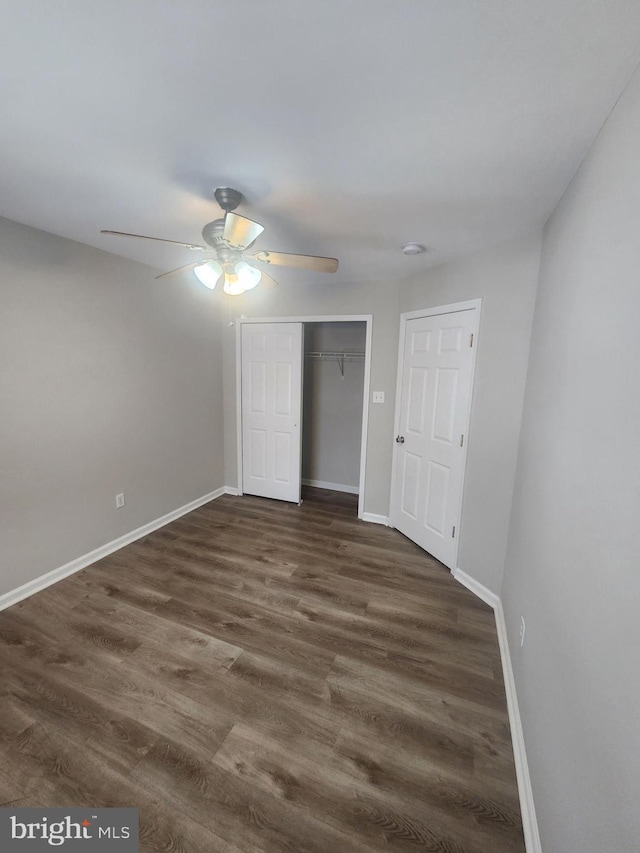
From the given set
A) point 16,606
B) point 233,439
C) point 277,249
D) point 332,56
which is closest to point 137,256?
point 277,249

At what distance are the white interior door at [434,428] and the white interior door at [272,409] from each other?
1.18 m

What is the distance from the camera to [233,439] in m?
4.11

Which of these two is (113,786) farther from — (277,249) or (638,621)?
(277,249)

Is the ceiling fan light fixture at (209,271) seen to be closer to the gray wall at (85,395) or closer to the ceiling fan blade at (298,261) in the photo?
the ceiling fan blade at (298,261)

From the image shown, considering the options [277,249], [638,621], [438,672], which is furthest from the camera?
[277,249]

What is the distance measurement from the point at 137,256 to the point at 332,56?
2.36 metres

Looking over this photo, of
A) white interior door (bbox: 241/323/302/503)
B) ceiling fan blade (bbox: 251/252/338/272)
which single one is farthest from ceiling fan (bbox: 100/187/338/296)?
white interior door (bbox: 241/323/302/503)

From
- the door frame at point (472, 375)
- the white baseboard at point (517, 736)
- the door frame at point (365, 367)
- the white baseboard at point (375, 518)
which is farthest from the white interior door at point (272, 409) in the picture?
the white baseboard at point (517, 736)

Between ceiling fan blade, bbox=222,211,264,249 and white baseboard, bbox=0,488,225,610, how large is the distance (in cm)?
260

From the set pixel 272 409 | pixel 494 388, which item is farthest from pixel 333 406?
pixel 494 388

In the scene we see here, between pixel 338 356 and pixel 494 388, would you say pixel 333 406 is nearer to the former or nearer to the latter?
pixel 338 356

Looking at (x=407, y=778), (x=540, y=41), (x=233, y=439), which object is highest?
(x=540, y=41)

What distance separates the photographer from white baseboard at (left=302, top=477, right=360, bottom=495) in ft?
14.8

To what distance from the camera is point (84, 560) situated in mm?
2645
